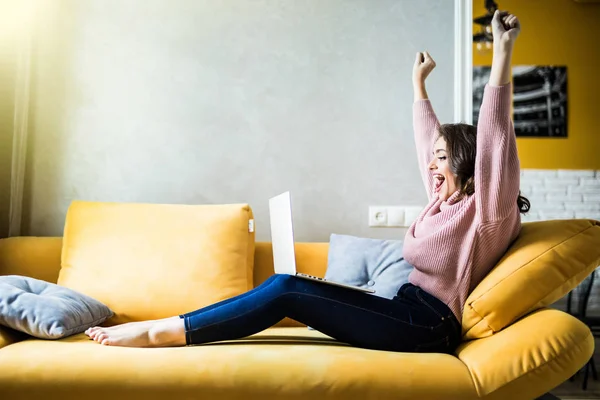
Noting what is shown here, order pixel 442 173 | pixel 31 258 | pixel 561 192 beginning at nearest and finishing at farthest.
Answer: pixel 442 173
pixel 31 258
pixel 561 192

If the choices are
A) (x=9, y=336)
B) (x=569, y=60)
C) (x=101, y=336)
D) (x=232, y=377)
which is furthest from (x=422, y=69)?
(x=569, y=60)

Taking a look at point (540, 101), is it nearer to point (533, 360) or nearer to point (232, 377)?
point (533, 360)

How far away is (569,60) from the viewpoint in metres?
4.05

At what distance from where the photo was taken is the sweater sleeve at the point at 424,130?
1887 millimetres

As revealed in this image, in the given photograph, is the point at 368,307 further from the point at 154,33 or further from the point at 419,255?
the point at 154,33

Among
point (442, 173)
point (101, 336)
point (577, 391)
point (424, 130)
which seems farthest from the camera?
point (577, 391)

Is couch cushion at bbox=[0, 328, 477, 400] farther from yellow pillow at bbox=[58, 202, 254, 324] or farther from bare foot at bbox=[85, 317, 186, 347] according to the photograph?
yellow pillow at bbox=[58, 202, 254, 324]

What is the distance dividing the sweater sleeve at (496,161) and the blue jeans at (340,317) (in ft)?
1.04

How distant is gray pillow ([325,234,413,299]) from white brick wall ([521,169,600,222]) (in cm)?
245

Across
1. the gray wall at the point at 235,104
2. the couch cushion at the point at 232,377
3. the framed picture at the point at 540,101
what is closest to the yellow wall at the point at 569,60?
the framed picture at the point at 540,101

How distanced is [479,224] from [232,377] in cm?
77

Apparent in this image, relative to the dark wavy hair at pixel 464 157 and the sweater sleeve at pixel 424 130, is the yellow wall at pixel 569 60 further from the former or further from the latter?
the dark wavy hair at pixel 464 157

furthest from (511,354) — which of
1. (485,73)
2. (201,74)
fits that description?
(485,73)

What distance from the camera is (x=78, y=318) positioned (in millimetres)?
1645
